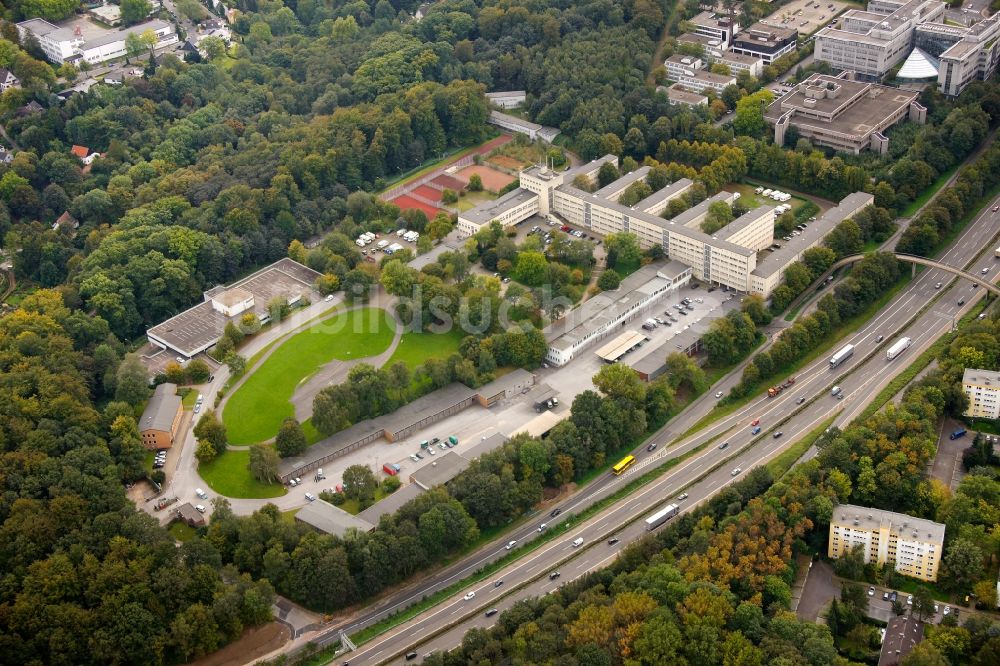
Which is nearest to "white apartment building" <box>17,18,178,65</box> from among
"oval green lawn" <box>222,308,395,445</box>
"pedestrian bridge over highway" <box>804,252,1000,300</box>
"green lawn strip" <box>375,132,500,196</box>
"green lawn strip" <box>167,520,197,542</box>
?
"green lawn strip" <box>375,132,500,196</box>

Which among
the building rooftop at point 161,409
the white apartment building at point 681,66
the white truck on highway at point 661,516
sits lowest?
the white truck on highway at point 661,516

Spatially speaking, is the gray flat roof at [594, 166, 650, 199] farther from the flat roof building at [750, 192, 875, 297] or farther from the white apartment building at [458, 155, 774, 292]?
the flat roof building at [750, 192, 875, 297]

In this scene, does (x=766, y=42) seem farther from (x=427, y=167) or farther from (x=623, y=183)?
(x=427, y=167)

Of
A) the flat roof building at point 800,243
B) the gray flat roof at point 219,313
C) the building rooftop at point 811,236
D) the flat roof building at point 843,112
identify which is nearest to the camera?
the gray flat roof at point 219,313

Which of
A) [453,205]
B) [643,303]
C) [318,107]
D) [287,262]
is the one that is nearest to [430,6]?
[318,107]

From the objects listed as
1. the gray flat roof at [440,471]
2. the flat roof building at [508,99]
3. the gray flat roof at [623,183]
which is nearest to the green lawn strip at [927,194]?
the gray flat roof at [623,183]

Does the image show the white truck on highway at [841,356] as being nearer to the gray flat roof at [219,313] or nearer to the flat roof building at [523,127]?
the gray flat roof at [219,313]

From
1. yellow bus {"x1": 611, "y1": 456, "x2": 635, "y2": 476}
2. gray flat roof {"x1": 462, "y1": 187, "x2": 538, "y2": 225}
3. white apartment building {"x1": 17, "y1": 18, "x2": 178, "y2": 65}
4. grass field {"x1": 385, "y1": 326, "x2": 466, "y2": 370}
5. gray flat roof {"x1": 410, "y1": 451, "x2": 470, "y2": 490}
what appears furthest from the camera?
white apartment building {"x1": 17, "y1": 18, "x2": 178, "y2": 65}

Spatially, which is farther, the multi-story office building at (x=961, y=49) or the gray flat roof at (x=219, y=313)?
the multi-story office building at (x=961, y=49)
